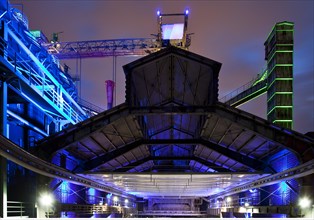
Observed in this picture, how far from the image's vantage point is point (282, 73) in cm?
5119

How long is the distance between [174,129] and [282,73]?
97.7 ft

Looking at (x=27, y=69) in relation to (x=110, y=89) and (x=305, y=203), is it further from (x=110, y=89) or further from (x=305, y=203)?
(x=110, y=89)

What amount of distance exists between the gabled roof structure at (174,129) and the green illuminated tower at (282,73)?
78.1 ft

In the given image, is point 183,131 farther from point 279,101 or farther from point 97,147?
point 279,101

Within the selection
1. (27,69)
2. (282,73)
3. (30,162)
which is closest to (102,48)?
(282,73)

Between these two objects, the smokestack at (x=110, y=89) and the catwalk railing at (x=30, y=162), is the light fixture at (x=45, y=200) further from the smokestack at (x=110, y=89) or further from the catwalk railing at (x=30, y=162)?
the smokestack at (x=110, y=89)

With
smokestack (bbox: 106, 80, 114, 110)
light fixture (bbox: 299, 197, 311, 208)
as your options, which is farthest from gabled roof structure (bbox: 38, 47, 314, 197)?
smokestack (bbox: 106, 80, 114, 110)

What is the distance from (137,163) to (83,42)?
31626 millimetres

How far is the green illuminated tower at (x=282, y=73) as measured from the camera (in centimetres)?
5047

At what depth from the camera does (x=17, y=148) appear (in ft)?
41.4

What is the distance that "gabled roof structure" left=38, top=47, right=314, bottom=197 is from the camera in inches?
861

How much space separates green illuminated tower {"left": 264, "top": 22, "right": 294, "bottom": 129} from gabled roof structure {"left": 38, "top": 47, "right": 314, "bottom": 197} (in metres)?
23.8

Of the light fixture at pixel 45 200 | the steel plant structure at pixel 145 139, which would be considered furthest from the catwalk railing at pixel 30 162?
the light fixture at pixel 45 200

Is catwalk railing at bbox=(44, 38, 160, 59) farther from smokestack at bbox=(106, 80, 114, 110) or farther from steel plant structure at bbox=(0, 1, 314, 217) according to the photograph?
steel plant structure at bbox=(0, 1, 314, 217)
